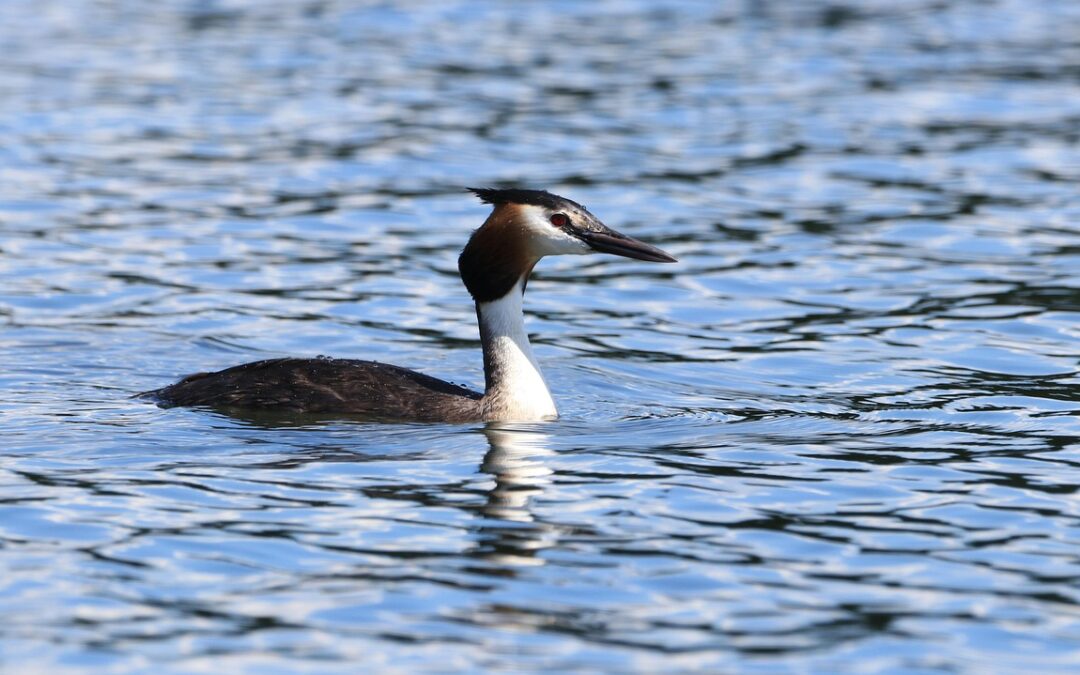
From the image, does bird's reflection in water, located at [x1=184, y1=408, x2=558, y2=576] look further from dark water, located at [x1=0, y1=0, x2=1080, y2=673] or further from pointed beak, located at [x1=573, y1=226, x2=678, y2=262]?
pointed beak, located at [x1=573, y1=226, x2=678, y2=262]

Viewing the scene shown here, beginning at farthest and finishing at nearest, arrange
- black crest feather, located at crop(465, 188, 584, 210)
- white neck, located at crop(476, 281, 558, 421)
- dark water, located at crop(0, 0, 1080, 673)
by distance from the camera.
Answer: white neck, located at crop(476, 281, 558, 421)
black crest feather, located at crop(465, 188, 584, 210)
dark water, located at crop(0, 0, 1080, 673)

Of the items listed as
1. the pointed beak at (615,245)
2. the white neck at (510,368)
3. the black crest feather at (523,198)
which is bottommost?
the white neck at (510,368)

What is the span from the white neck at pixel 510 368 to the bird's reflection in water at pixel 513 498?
0.58 feet

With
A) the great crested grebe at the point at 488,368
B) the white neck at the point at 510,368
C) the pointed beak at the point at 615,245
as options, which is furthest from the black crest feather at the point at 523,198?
the white neck at the point at 510,368

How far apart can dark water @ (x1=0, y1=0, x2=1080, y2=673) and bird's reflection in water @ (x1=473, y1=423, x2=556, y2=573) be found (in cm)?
3

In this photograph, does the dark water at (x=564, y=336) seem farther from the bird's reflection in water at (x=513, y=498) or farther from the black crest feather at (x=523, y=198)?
the black crest feather at (x=523, y=198)

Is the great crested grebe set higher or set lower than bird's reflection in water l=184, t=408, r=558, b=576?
higher

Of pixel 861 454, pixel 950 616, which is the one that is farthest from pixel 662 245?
pixel 950 616

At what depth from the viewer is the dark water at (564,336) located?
7523 millimetres

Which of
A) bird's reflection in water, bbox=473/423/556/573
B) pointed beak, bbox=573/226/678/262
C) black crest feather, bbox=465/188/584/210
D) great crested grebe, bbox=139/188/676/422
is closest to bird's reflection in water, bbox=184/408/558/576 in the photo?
bird's reflection in water, bbox=473/423/556/573

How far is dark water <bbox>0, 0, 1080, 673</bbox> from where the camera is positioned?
24.7 feet

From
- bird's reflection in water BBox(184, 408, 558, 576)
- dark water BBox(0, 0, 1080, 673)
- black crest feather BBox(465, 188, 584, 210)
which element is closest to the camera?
dark water BBox(0, 0, 1080, 673)

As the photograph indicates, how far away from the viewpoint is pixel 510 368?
1114 cm

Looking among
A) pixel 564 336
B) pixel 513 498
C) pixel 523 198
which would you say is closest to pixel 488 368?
pixel 523 198
